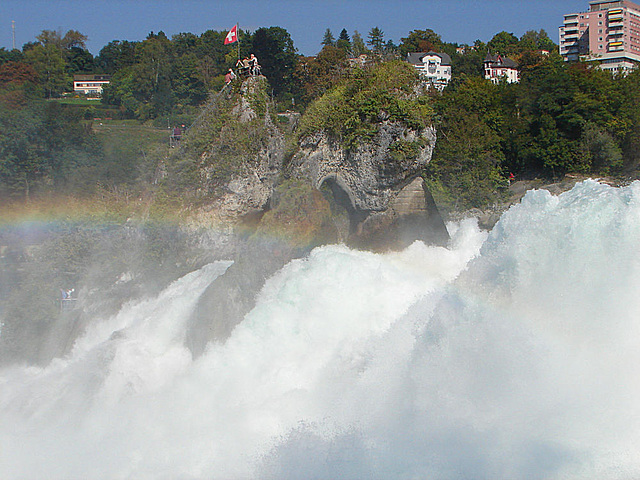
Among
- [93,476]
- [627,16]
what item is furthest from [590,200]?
[627,16]

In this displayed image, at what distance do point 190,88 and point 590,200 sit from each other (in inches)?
1002

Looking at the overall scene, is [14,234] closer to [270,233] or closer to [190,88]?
[270,233]

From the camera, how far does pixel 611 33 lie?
5459 cm

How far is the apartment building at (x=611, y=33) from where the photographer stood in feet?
167

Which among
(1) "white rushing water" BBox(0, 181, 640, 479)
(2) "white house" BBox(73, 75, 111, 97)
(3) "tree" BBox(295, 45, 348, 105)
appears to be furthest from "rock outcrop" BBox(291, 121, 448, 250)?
(2) "white house" BBox(73, 75, 111, 97)

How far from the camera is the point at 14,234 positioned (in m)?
18.8

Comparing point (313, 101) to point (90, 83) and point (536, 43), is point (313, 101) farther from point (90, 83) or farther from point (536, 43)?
point (536, 43)

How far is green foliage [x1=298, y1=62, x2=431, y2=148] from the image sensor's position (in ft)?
37.3

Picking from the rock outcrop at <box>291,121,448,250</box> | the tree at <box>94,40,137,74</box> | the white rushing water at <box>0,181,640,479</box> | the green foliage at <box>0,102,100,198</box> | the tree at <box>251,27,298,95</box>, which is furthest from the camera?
the tree at <box>94,40,137,74</box>

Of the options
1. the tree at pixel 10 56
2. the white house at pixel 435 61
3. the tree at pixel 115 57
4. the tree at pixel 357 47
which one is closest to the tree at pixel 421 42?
the white house at pixel 435 61

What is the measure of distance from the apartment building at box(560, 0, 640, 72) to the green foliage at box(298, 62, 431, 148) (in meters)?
40.9

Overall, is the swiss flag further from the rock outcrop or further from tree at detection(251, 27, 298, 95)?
tree at detection(251, 27, 298, 95)

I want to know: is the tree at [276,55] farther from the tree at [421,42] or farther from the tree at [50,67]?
the tree at [421,42]

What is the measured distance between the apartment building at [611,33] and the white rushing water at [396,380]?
44465 mm
